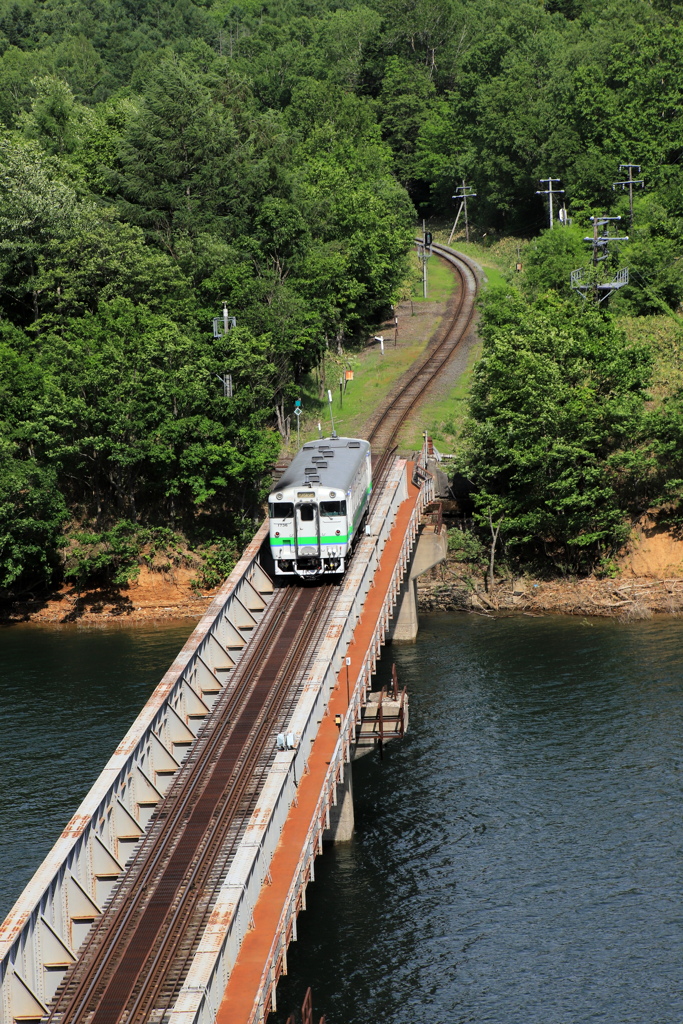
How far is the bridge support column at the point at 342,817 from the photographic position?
47562 millimetres

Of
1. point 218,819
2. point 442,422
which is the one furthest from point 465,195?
point 218,819

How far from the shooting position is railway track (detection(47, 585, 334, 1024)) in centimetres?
3331

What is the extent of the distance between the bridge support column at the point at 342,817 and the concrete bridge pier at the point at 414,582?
21455 mm

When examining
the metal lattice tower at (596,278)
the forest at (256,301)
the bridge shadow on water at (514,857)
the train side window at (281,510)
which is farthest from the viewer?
the metal lattice tower at (596,278)

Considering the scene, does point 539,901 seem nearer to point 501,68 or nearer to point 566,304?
point 566,304

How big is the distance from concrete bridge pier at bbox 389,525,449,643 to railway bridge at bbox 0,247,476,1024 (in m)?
9.03

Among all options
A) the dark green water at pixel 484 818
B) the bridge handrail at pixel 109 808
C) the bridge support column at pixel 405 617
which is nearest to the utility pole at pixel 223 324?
the dark green water at pixel 484 818

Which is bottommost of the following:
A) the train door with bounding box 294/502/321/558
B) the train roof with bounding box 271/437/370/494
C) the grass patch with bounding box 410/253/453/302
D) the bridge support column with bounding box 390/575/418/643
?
the bridge support column with bounding box 390/575/418/643

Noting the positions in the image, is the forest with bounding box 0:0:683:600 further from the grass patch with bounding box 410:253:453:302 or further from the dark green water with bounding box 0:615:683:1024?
the dark green water with bounding box 0:615:683:1024

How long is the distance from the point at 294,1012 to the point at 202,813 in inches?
267

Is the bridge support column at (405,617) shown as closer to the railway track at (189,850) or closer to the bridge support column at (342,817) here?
the railway track at (189,850)

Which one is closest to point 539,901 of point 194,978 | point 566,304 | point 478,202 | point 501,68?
point 194,978

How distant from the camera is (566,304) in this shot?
83.7 metres

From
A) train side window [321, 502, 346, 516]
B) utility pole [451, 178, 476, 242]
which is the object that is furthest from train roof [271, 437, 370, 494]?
utility pole [451, 178, 476, 242]
